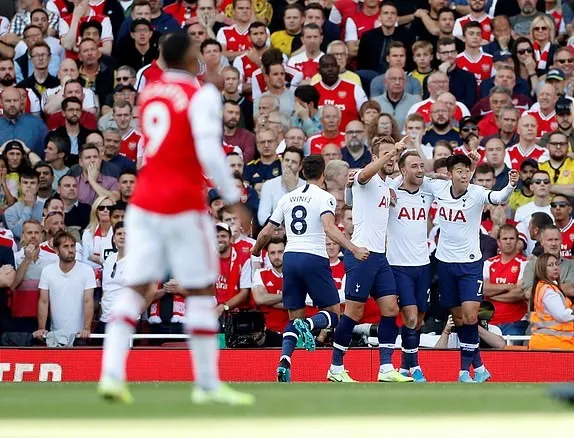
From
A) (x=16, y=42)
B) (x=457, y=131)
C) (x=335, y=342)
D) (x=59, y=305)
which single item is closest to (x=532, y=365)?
(x=335, y=342)

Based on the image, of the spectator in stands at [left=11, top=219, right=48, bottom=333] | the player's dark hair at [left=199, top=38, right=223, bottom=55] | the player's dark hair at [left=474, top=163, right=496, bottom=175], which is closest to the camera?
the spectator in stands at [left=11, top=219, right=48, bottom=333]

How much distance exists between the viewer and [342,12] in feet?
76.0

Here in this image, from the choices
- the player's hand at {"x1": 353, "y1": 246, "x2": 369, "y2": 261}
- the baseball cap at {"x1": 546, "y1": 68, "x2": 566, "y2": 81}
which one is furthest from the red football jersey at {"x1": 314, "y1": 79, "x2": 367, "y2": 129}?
the player's hand at {"x1": 353, "y1": 246, "x2": 369, "y2": 261}

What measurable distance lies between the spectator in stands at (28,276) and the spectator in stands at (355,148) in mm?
4320

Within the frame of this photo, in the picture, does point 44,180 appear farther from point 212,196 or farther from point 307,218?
point 307,218

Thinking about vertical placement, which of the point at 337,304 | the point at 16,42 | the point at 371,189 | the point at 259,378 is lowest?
the point at 259,378

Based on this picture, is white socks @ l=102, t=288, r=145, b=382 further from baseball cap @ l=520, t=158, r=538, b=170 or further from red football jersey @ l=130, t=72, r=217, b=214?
baseball cap @ l=520, t=158, r=538, b=170

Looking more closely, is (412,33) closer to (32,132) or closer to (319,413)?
(32,132)

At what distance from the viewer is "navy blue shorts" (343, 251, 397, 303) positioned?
50.8 feet

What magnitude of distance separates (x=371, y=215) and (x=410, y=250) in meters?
0.79

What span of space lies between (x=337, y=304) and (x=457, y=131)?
18.0 ft

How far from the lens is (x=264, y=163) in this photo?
2009cm

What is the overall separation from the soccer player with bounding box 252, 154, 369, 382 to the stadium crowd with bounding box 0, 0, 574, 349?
5.87 feet

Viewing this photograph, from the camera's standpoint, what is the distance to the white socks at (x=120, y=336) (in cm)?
948
